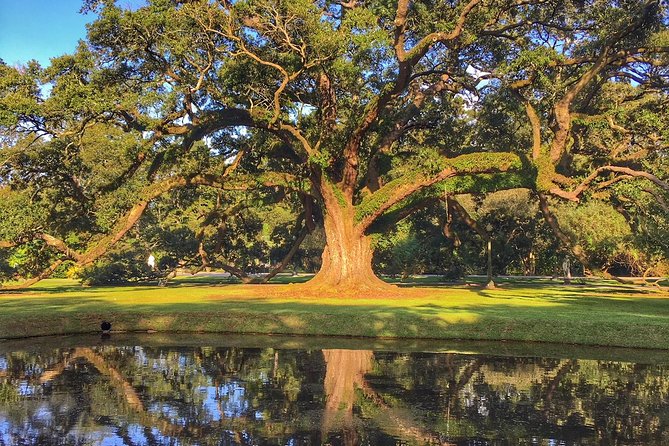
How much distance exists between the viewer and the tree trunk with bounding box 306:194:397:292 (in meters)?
30.2

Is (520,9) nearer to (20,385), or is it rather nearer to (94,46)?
(94,46)

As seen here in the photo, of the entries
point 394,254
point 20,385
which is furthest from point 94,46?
point 394,254

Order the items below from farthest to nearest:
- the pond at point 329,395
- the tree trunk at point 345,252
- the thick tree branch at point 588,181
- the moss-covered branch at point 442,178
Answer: the tree trunk at point 345,252 < the moss-covered branch at point 442,178 < the thick tree branch at point 588,181 < the pond at point 329,395

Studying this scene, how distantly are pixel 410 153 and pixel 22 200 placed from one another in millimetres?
21419

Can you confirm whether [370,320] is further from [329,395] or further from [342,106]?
[342,106]

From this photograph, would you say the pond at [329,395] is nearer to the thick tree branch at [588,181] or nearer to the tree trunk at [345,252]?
the thick tree branch at [588,181]

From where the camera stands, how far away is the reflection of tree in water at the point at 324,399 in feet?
26.5

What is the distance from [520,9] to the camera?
30.2m

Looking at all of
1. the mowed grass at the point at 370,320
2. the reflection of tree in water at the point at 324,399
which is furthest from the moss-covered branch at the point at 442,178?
the reflection of tree in water at the point at 324,399

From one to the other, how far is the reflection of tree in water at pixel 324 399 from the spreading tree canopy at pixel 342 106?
14.2m

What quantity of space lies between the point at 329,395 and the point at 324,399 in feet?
1.01

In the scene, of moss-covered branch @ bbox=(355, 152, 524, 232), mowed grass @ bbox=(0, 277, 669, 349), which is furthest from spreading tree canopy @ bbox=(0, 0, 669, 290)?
mowed grass @ bbox=(0, 277, 669, 349)

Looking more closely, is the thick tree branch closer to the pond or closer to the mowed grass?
the mowed grass

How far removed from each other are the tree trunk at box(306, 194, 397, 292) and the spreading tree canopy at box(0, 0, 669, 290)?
8 cm
